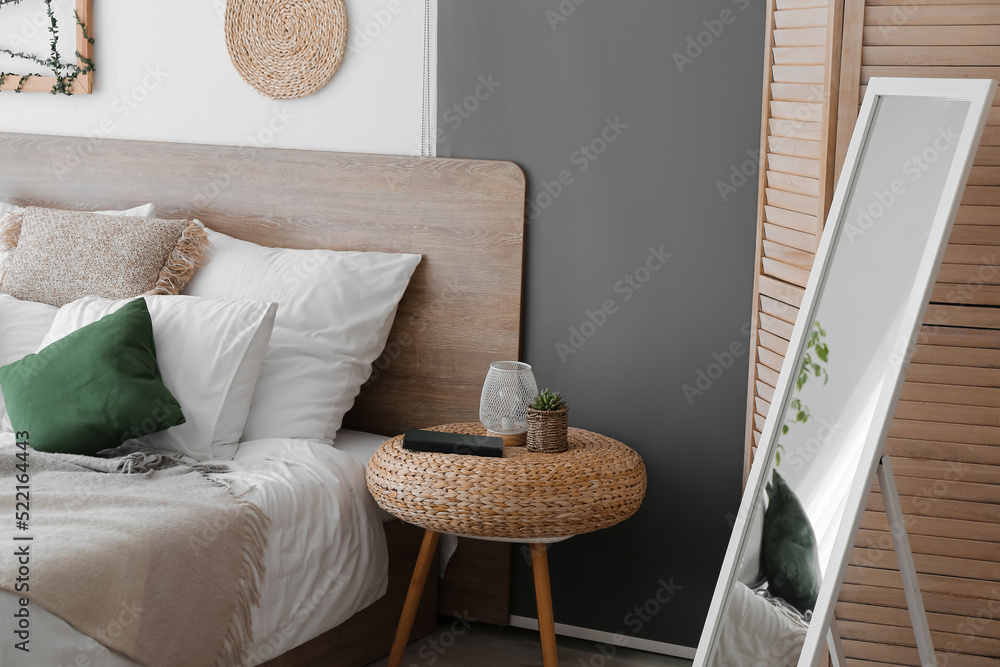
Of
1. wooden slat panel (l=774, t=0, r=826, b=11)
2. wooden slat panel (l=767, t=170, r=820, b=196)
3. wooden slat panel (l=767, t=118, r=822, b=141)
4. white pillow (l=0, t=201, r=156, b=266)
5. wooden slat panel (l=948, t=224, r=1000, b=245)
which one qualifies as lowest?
white pillow (l=0, t=201, r=156, b=266)

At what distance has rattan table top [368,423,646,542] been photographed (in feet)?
6.17

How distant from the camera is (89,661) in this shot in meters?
1.48

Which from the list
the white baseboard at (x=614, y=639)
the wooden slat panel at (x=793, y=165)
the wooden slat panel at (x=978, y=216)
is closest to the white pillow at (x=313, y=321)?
the white baseboard at (x=614, y=639)

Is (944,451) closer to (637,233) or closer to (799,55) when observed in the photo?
(799,55)

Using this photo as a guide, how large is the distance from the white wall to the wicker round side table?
97 cm

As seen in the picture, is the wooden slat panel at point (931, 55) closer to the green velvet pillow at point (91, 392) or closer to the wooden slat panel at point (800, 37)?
the wooden slat panel at point (800, 37)

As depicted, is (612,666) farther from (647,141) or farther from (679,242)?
(647,141)

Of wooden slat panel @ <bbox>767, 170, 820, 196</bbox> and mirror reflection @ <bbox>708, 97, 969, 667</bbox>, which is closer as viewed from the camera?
mirror reflection @ <bbox>708, 97, 969, 667</bbox>

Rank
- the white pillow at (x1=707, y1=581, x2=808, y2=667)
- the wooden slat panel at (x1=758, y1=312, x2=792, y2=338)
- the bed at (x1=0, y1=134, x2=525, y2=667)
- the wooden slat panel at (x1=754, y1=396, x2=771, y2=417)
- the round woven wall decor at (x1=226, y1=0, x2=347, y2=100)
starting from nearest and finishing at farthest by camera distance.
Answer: the white pillow at (x1=707, y1=581, x2=808, y2=667) → the wooden slat panel at (x1=758, y1=312, x2=792, y2=338) → the wooden slat panel at (x1=754, y1=396, x2=771, y2=417) → the bed at (x1=0, y1=134, x2=525, y2=667) → the round woven wall decor at (x1=226, y1=0, x2=347, y2=100)

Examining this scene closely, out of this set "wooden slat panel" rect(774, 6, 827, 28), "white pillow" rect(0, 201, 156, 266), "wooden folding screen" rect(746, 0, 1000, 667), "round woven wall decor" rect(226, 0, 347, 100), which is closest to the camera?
"wooden folding screen" rect(746, 0, 1000, 667)

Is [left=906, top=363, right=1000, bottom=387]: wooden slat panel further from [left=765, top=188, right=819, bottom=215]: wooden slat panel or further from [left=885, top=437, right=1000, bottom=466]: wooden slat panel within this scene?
[left=765, top=188, right=819, bottom=215]: wooden slat panel

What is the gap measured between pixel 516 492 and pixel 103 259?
136 cm

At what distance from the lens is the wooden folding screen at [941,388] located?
156cm

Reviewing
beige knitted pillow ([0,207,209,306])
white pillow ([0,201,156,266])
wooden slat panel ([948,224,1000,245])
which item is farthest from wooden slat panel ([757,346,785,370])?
white pillow ([0,201,156,266])
